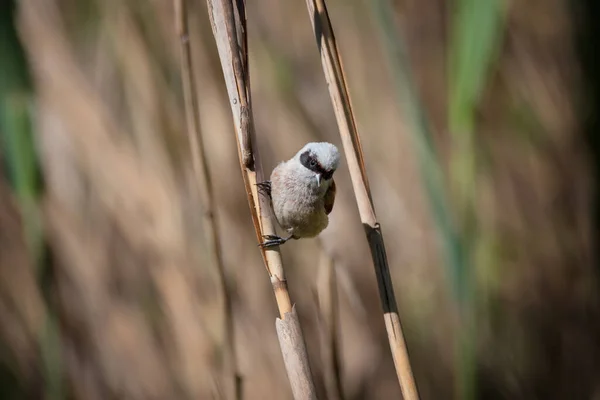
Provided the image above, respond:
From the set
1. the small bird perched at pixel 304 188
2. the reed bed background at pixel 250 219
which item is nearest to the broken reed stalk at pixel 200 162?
the small bird perched at pixel 304 188

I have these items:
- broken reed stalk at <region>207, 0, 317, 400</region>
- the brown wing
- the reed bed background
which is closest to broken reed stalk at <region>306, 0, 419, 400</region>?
broken reed stalk at <region>207, 0, 317, 400</region>

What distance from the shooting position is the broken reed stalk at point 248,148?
61cm

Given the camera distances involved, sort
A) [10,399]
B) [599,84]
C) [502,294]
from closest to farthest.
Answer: [599,84]
[10,399]
[502,294]

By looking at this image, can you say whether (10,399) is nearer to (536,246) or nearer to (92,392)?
(92,392)

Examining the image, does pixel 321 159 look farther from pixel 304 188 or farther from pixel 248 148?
pixel 248 148

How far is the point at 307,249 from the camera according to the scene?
1277mm

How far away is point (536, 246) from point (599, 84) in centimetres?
39

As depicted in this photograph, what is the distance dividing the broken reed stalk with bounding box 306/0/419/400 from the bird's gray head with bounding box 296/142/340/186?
0.16m

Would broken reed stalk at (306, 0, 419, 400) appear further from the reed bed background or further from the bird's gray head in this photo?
the reed bed background

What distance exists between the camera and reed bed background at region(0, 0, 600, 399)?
1.19 meters

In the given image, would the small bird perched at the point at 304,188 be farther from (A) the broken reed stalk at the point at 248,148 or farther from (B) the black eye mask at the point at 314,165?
(A) the broken reed stalk at the point at 248,148

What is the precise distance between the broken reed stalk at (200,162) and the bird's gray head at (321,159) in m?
0.13

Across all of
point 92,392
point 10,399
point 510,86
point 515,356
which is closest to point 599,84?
point 510,86

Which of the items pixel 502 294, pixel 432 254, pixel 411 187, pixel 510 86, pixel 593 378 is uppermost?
pixel 510 86
